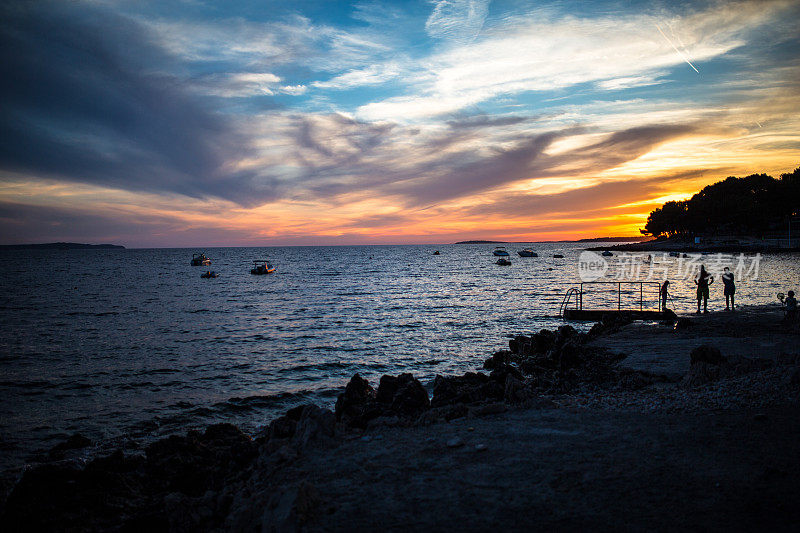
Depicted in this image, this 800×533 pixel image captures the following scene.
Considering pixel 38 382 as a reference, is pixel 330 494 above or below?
above

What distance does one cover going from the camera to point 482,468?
21.7 feet

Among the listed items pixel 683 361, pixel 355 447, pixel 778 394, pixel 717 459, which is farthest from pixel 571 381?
pixel 355 447

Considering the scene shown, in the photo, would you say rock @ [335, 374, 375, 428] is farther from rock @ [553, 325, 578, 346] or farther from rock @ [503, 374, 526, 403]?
rock @ [553, 325, 578, 346]

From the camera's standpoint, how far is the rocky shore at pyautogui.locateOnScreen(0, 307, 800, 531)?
17.5 ft

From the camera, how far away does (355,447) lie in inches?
310

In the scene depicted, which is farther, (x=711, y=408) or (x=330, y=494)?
(x=711, y=408)

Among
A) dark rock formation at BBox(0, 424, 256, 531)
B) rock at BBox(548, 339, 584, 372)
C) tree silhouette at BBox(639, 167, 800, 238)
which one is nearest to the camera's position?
dark rock formation at BBox(0, 424, 256, 531)

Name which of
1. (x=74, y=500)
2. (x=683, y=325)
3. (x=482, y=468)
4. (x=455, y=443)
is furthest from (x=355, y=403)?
(x=683, y=325)

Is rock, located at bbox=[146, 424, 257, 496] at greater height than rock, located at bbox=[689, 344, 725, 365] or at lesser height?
lesser

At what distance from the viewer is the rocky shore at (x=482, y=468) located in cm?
535

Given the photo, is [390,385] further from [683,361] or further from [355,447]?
[683,361]

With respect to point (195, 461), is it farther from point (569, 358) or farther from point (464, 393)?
point (569, 358)

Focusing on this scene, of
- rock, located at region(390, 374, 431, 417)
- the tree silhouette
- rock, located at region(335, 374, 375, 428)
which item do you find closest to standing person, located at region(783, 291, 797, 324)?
rock, located at region(390, 374, 431, 417)

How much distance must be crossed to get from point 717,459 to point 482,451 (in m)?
3.59
